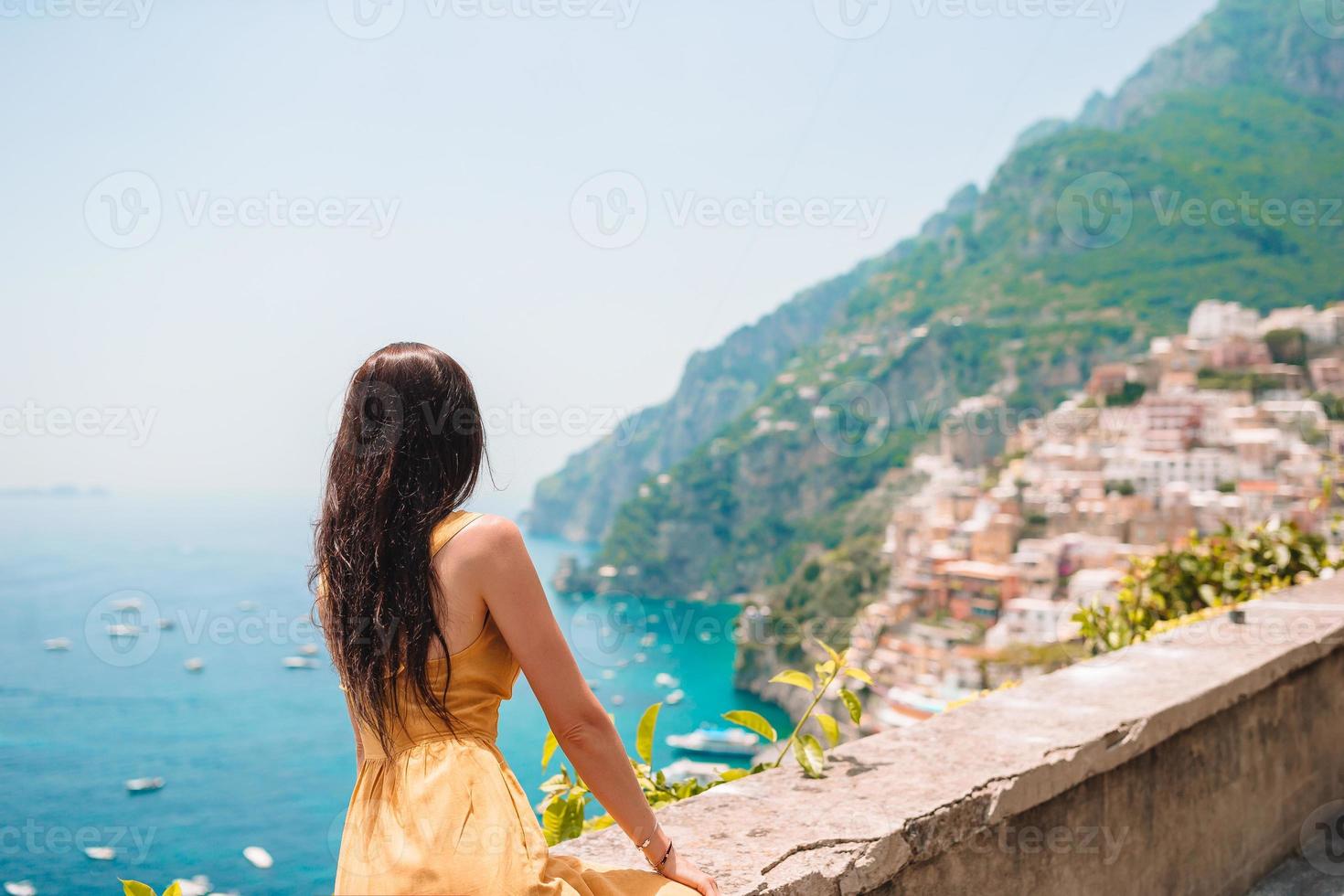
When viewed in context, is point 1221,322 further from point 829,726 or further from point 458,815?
point 458,815

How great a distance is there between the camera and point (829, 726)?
148 cm

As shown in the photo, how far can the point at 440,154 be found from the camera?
1160cm

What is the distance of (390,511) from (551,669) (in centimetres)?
23

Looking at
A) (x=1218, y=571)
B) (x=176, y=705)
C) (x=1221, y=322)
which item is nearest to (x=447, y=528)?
(x=1218, y=571)

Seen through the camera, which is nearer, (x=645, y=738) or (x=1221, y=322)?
(x=645, y=738)

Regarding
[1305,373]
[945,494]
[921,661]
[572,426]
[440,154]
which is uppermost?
[440,154]

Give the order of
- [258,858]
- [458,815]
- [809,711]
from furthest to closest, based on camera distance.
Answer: [258,858]
[809,711]
[458,815]

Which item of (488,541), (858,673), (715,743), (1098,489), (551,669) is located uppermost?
(488,541)

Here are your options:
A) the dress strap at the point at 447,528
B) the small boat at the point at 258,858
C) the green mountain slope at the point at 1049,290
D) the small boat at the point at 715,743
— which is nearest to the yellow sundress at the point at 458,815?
the dress strap at the point at 447,528

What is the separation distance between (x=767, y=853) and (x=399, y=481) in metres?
0.62

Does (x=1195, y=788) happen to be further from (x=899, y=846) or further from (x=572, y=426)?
(x=572, y=426)

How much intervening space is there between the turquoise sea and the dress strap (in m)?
0.29

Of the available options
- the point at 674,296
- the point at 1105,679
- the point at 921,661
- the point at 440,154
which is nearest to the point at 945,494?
the point at 921,661

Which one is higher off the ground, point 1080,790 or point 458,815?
point 458,815
